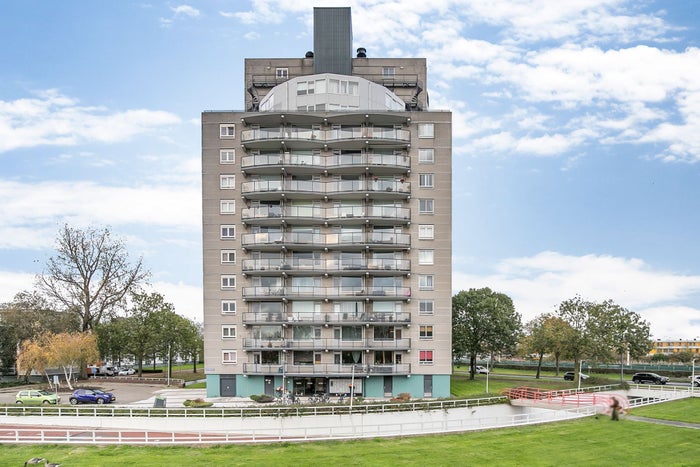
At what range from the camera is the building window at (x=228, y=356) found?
61156mm

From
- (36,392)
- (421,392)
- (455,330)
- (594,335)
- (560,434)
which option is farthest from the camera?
(455,330)

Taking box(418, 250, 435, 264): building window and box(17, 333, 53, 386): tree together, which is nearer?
box(418, 250, 435, 264): building window

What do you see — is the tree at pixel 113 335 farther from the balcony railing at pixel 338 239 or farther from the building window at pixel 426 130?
the building window at pixel 426 130

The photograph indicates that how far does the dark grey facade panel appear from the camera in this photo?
69.8 m

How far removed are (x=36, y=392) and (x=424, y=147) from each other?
143 feet

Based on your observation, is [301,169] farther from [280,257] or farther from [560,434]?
[560,434]

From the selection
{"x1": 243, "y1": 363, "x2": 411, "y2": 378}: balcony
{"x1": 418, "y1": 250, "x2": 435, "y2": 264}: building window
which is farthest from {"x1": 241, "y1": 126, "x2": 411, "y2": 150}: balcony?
{"x1": 243, "y1": 363, "x2": 411, "y2": 378}: balcony

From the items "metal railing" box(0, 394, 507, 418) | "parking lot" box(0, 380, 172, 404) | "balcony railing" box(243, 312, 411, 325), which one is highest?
"balcony railing" box(243, 312, 411, 325)

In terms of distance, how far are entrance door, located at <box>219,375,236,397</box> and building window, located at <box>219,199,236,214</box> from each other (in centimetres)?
1649

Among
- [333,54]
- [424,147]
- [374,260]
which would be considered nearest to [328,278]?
[374,260]

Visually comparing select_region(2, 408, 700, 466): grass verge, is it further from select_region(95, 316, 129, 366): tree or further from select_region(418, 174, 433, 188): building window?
select_region(95, 316, 129, 366): tree

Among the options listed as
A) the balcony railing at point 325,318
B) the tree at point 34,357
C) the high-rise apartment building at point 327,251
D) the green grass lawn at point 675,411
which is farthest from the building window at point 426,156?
the tree at point 34,357

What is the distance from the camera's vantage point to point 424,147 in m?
63.2

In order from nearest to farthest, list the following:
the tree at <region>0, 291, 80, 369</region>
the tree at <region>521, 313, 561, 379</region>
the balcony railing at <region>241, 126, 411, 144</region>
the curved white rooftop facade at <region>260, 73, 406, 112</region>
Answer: the balcony railing at <region>241, 126, 411, 144</region>, the curved white rooftop facade at <region>260, 73, 406, 112</region>, the tree at <region>521, 313, 561, 379</region>, the tree at <region>0, 291, 80, 369</region>
